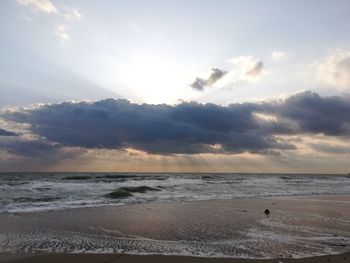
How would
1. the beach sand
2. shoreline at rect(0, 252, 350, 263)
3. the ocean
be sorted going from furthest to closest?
the ocean → the beach sand → shoreline at rect(0, 252, 350, 263)

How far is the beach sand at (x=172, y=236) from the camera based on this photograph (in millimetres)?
9102

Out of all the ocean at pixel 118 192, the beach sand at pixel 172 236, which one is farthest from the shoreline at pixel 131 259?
the ocean at pixel 118 192

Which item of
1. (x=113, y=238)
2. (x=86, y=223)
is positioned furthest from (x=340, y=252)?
(x=86, y=223)

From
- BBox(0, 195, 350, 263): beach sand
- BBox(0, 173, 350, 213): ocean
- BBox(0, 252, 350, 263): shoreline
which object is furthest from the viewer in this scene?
BBox(0, 173, 350, 213): ocean

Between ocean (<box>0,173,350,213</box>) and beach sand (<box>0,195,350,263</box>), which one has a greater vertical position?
ocean (<box>0,173,350,213</box>)

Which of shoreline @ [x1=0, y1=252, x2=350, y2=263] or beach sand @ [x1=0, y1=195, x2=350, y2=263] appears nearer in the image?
shoreline @ [x1=0, y1=252, x2=350, y2=263]

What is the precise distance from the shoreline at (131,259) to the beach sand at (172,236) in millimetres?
22

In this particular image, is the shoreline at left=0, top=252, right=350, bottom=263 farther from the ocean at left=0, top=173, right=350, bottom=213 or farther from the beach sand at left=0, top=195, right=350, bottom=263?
the ocean at left=0, top=173, right=350, bottom=213

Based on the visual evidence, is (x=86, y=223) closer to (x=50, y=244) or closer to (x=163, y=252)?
(x=50, y=244)

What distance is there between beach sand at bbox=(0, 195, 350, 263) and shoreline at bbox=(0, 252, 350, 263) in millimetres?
22

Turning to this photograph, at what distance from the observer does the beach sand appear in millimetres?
9102

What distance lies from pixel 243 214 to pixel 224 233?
16.9 ft

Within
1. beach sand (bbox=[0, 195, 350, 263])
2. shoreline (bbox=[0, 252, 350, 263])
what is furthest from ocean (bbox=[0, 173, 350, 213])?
shoreline (bbox=[0, 252, 350, 263])

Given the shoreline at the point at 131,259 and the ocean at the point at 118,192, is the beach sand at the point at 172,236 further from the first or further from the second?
the ocean at the point at 118,192
